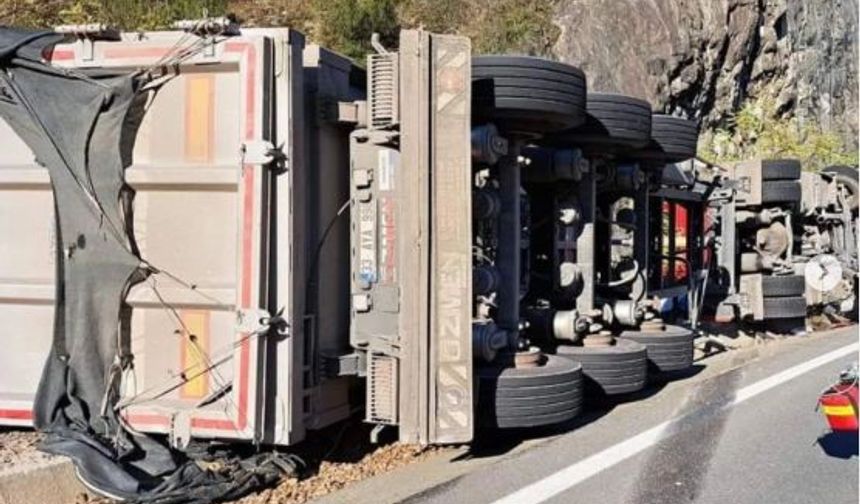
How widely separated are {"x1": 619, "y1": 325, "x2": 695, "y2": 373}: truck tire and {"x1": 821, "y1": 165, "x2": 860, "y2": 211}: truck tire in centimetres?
499

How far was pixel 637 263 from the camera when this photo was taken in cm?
723

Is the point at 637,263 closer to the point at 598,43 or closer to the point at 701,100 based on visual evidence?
the point at 598,43

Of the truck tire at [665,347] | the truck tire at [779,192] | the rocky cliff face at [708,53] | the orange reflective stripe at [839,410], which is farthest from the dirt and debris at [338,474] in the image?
the rocky cliff face at [708,53]

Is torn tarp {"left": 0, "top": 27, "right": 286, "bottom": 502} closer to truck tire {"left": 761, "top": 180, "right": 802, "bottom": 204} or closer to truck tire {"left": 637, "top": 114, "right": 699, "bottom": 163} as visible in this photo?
truck tire {"left": 637, "top": 114, "right": 699, "bottom": 163}

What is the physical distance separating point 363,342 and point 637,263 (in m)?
3.32

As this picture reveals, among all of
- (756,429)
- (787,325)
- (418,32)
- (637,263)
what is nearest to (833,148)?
(787,325)

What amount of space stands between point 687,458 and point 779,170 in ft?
17.0

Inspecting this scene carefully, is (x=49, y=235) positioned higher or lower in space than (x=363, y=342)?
higher

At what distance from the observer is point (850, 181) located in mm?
10812

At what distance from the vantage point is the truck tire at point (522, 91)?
4805 millimetres

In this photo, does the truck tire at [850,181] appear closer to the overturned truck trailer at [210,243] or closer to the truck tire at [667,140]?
the truck tire at [667,140]

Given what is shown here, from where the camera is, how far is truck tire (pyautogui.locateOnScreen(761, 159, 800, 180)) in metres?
9.18

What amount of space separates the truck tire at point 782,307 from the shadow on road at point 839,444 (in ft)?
12.2

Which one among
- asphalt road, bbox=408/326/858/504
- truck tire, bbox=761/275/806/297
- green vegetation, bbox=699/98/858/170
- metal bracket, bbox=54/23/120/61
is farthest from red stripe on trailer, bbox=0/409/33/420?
green vegetation, bbox=699/98/858/170
